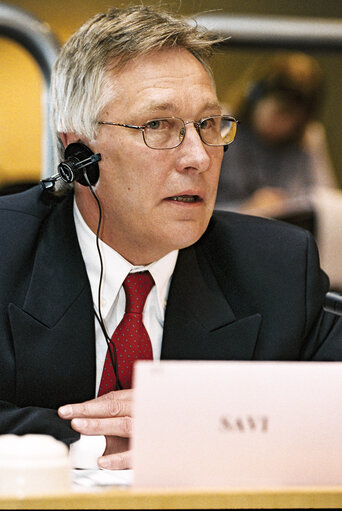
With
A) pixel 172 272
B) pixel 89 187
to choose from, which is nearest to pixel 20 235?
pixel 89 187

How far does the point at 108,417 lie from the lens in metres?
1.48

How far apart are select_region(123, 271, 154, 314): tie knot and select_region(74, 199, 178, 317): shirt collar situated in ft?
0.04

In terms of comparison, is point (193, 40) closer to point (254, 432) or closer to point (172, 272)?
point (172, 272)

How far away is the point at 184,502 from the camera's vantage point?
876mm

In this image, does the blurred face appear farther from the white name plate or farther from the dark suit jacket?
the white name plate

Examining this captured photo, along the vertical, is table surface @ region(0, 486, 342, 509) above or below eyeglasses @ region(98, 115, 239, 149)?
below

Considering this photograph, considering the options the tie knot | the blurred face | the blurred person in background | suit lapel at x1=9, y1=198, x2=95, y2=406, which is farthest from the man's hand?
the blurred face

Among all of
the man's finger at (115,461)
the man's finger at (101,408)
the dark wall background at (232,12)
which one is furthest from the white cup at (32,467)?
the dark wall background at (232,12)

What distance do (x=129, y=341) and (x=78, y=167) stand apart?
37 cm

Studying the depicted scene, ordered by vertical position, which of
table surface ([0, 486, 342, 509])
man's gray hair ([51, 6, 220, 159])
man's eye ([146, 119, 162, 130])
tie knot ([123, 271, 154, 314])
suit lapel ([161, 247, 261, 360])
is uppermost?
man's gray hair ([51, 6, 220, 159])

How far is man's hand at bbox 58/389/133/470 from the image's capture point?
1.45 m

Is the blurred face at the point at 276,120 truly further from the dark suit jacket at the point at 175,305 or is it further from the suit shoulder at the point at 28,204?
the suit shoulder at the point at 28,204

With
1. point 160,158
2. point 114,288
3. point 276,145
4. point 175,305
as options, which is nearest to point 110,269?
point 114,288

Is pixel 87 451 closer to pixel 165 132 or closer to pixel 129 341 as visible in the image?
pixel 129 341
